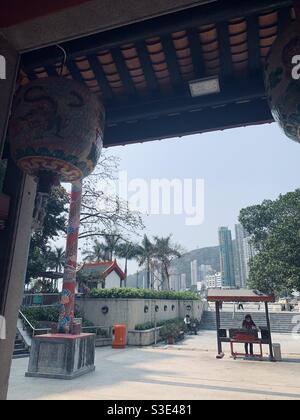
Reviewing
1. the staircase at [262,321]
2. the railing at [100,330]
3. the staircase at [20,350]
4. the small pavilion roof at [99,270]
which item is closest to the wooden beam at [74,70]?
the staircase at [20,350]

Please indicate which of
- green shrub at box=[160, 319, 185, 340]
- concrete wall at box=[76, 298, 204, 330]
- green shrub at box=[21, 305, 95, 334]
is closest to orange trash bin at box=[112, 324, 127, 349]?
concrete wall at box=[76, 298, 204, 330]

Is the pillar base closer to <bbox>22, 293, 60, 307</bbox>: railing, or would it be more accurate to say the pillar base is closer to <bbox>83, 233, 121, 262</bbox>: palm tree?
<bbox>22, 293, 60, 307</bbox>: railing

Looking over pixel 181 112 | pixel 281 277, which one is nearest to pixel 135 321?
pixel 281 277

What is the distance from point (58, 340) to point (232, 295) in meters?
7.40

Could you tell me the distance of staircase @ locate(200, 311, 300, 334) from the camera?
30.3 m

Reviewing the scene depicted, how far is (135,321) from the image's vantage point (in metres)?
19.9

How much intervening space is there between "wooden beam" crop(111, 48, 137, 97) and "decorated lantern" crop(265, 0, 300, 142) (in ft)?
3.48

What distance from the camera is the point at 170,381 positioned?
8.43 m

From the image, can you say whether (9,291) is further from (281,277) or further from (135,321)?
(281,277)

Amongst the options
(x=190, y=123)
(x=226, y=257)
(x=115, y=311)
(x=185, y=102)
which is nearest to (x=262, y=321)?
(x=115, y=311)

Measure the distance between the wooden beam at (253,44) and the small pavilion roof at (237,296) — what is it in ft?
39.8

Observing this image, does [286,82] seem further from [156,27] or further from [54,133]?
[54,133]

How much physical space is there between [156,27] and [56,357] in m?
9.14

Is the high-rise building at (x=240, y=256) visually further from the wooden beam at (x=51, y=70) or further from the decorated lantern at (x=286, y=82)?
the decorated lantern at (x=286, y=82)
